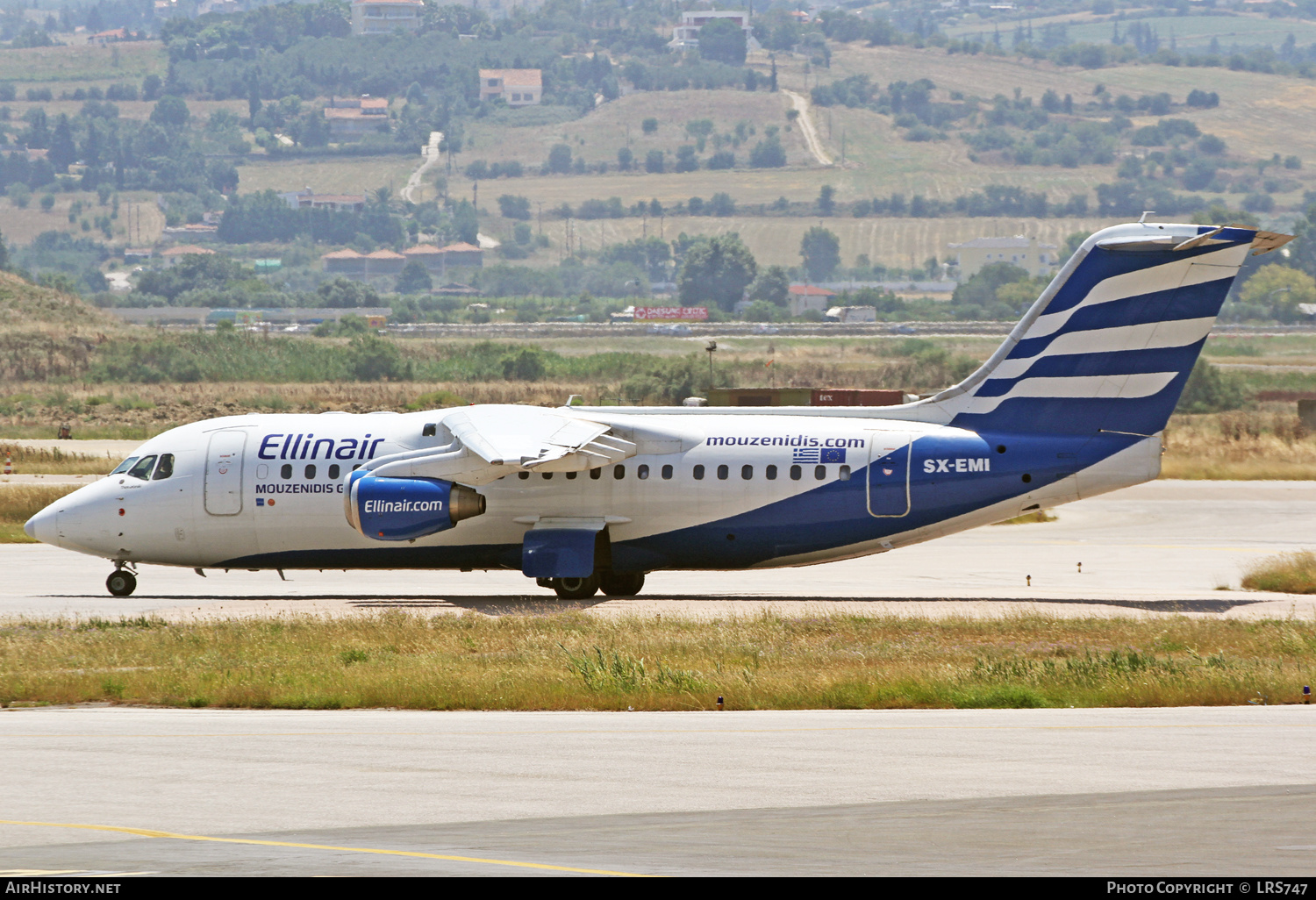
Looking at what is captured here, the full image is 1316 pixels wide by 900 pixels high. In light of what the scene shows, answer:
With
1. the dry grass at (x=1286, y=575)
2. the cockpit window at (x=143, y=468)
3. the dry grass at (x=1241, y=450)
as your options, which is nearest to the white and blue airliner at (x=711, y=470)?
the cockpit window at (x=143, y=468)

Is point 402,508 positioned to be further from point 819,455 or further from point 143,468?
point 819,455

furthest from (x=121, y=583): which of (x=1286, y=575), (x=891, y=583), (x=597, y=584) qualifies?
(x=1286, y=575)

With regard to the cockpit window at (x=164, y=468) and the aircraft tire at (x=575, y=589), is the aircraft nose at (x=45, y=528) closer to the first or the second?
the cockpit window at (x=164, y=468)

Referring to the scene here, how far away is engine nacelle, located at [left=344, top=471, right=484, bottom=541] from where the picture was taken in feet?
95.3

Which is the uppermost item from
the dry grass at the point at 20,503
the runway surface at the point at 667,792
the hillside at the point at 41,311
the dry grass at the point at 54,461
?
the runway surface at the point at 667,792

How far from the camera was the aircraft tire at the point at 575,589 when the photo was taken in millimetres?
30234

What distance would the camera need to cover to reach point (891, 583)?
111 ft

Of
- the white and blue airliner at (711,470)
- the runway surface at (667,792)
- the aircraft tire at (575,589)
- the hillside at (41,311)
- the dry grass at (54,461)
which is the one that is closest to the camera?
the runway surface at (667,792)

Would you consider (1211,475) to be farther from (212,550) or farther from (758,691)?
(758,691)

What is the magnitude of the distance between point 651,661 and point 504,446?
23.5ft

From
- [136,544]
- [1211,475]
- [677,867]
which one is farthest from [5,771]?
[1211,475]

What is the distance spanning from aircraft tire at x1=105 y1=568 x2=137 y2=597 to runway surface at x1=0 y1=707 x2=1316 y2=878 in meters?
13.0

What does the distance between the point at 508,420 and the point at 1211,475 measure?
3699 centimetres

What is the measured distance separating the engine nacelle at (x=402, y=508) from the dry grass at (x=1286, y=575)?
51.1ft
